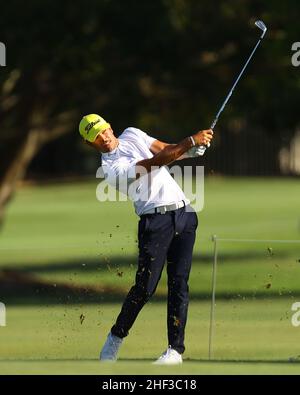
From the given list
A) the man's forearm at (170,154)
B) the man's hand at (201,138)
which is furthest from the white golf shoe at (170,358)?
the man's hand at (201,138)

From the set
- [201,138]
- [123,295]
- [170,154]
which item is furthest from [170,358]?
[123,295]

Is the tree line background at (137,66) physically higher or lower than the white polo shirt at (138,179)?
higher

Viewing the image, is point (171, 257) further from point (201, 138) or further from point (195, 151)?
point (201, 138)

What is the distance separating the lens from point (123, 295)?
2372 cm

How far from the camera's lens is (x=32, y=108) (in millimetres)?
28469

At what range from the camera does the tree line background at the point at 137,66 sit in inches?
973

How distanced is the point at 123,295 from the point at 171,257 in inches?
404

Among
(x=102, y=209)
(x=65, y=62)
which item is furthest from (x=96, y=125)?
(x=102, y=209)

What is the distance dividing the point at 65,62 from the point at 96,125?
12248 mm

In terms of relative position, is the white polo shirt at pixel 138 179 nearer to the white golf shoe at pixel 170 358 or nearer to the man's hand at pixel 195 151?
the man's hand at pixel 195 151

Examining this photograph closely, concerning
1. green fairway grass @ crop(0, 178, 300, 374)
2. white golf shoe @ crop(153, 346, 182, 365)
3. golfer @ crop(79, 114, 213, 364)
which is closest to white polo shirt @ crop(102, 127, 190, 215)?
golfer @ crop(79, 114, 213, 364)
